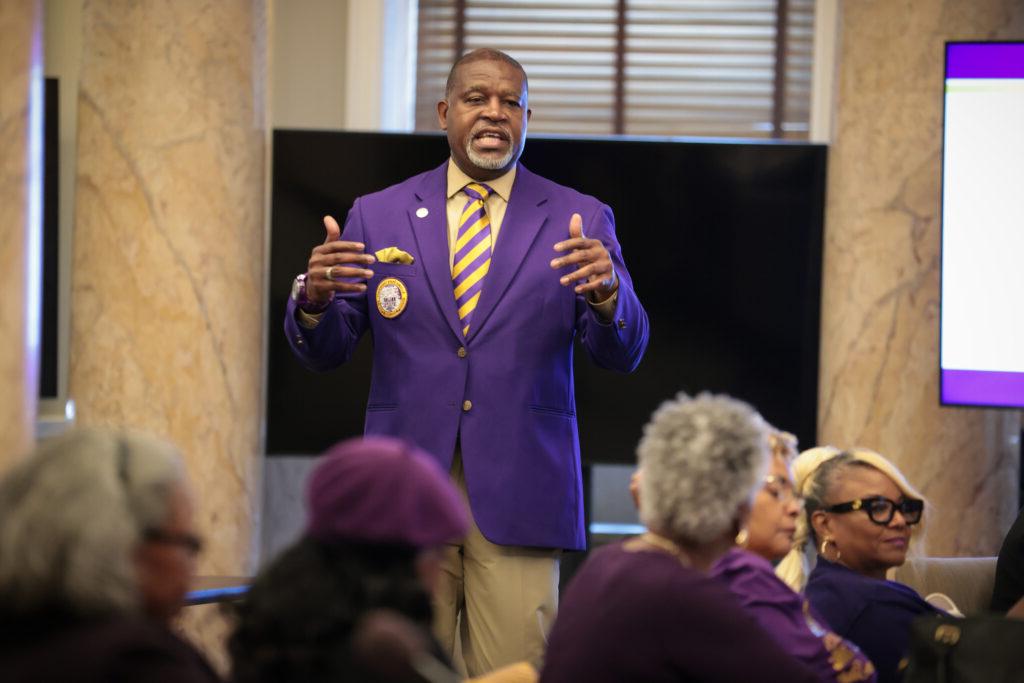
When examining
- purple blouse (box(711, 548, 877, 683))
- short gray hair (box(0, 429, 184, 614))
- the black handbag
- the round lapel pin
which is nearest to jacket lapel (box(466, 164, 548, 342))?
the round lapel pin

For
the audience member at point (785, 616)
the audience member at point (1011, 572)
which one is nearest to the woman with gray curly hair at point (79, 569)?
the audience member at point (785, 616)

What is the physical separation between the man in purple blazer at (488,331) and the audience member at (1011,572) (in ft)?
3.06

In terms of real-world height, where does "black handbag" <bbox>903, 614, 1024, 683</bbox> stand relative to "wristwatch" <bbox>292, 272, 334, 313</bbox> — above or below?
below

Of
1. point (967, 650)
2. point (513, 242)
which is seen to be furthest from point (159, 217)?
point (967, 650)

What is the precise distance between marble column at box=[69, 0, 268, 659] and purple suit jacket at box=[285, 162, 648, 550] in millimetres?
1881

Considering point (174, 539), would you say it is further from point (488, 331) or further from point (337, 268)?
point (488, 331)

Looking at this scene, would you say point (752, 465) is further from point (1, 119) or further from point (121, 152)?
point (121, 152)

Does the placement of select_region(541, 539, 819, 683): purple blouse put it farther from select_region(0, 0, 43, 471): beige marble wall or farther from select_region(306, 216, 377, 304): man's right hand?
select_region(0, 0, 43, 471): beige marble wall

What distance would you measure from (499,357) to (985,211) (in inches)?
→ 85.9

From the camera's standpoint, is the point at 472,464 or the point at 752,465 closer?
the point at 752,465

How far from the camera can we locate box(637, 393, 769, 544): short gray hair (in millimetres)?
2240

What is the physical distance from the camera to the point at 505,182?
346cm

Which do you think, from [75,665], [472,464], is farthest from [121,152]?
[75,665]

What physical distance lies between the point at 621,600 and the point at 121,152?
351 centimetres
